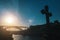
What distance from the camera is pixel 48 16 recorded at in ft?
163

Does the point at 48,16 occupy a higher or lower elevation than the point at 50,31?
higher

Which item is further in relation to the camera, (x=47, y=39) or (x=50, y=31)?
(x=50, y=31)

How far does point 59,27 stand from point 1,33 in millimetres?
14380

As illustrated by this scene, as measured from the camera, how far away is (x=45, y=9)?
5031 cm

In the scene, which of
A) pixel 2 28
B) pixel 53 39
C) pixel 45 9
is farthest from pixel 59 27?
pixel 2 28

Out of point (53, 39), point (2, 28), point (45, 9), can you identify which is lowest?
point (53, 39)

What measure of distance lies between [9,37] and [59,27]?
13.1 m

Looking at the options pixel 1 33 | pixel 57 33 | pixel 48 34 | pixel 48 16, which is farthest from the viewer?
pixel 48 16

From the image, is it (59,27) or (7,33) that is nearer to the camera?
(7,33)

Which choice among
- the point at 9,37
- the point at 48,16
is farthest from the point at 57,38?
the point at 48,16

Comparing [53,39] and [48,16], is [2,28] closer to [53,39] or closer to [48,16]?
[53,39]

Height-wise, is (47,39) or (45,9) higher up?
(45,9)

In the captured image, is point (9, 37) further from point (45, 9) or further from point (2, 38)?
point (45, 9)

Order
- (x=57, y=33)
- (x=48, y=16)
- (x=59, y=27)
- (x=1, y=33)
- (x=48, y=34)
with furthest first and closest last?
1. (x=48, y=16)
2. (x=59, y=27)
3. (x=57, y=33)
4. (x=48, y=34)
5. (x=1, y=33)
